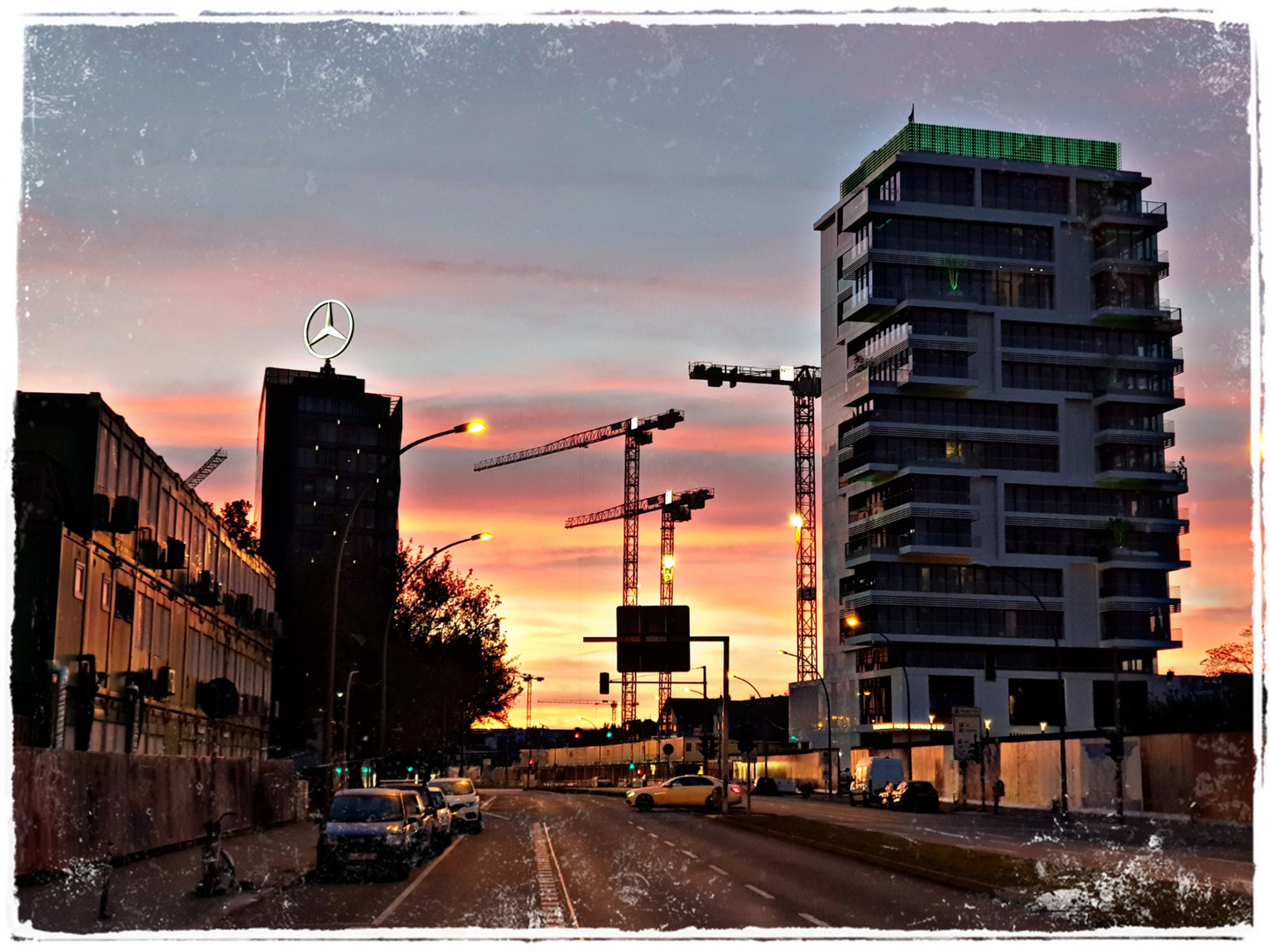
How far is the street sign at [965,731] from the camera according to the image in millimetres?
63312

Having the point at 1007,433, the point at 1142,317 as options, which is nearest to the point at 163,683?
the point at 1007,433

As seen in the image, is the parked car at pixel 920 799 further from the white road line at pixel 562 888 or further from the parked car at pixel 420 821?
the parked car at pixel 420 821

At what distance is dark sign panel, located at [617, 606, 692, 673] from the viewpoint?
5200cm

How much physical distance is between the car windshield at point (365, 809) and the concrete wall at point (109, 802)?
3850mm

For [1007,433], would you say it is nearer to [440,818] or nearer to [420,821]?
[440,818]

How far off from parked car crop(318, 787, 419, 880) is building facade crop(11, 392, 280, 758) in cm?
610

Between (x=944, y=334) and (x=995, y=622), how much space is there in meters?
23.3

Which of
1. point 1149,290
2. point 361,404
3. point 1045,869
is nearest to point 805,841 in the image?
point 1045,869

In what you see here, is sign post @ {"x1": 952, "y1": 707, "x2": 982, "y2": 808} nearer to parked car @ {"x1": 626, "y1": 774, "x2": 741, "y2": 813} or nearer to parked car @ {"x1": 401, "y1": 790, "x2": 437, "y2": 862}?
parked car @ {"x1": 626, "y1": 774, "x2": 741, "y2": 813}

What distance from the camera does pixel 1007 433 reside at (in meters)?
121

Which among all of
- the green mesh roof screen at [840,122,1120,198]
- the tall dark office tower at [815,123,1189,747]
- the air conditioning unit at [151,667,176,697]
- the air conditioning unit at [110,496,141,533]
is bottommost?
the air conditioning unit at [151,667,176,697]

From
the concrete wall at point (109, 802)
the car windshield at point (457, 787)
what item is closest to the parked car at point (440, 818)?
the concrete wall at point (109, 802)

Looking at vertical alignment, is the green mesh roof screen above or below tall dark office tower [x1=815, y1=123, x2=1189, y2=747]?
above

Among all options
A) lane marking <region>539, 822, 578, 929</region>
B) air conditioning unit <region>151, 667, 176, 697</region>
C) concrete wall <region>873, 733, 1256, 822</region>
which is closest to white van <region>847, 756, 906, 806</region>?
concrete wall <region>873, 733, 1256, 822</region>
